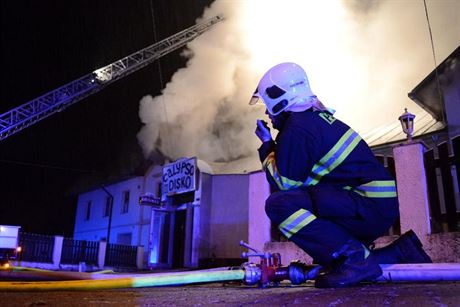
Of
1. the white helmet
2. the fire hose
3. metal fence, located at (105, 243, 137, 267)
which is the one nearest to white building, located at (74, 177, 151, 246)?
metal fence, located at (105, 243, 137, 267)

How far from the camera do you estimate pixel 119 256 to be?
17516 millimetres

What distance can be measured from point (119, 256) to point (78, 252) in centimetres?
183

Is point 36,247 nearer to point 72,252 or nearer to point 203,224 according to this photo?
point 72,252

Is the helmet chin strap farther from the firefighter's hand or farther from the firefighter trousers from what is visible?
the firefighter trousers

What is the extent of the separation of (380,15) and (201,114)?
407 inches

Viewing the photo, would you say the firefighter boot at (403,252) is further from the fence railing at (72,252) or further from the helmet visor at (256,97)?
the fence railing at (72,252)

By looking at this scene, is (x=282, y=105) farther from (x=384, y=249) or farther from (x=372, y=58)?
(x=372, y=58)

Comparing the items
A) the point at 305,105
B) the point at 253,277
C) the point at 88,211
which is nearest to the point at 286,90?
the point at 305,105

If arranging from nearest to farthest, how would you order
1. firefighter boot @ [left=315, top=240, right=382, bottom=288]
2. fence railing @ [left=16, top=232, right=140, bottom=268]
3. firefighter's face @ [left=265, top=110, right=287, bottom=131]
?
firefighter boot @ [left=315, top=240, right=382, bottom=288] → firefighter's face @ [left=265, top=110, right=287, bottom=131] → fence railing @ [left=16, top=232, right=140, bottom=268]

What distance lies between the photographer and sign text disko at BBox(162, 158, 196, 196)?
14422mm

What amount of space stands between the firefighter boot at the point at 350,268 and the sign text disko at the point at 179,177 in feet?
39.2

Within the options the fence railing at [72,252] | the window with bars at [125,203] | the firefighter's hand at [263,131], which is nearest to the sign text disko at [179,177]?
the fence railing at [72,252]

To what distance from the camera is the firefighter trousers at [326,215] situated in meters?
2.55

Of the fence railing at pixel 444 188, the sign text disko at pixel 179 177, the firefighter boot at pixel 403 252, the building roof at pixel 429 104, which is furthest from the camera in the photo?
the sign text disko at pixel 179 177
